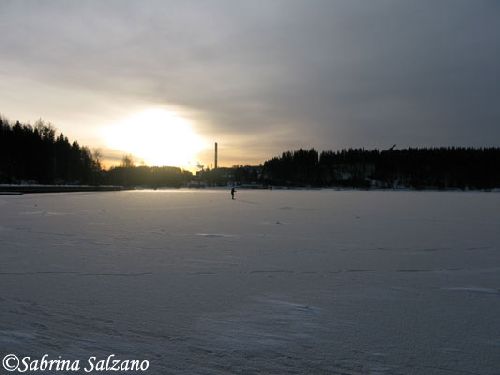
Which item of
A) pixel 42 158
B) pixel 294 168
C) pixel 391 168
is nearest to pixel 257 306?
pixel 42 158

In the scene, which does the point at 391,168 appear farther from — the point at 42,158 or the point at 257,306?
the point at 257,306

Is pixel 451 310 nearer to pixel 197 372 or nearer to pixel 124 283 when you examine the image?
pixel 197 372

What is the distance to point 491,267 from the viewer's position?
24.6 feet

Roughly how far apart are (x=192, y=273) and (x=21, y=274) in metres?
2.68

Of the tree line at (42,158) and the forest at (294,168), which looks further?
the forest at (294,168)

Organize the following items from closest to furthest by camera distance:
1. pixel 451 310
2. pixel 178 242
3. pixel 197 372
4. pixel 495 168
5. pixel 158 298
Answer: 1. pixel 197 372
2. pixel 451 310
3. pixel 158 298
4. pixel 178 242
5. pixel 495 168

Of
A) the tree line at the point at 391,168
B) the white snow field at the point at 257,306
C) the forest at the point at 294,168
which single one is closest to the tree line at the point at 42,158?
the forest at the point at 294,168

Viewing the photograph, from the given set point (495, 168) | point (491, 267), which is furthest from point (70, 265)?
point (495, 168)

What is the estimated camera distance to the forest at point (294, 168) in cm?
7631

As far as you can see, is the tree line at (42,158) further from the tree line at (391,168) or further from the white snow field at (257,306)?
the tree line at (391,168)

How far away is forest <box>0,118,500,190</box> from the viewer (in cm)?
7631

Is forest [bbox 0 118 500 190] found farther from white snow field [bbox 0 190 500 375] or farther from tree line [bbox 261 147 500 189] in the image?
white snow field [bbox 0 190 500 375]

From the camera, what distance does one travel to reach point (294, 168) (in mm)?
170375

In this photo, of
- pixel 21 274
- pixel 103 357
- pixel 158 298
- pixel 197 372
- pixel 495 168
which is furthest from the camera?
pixel 495 168
